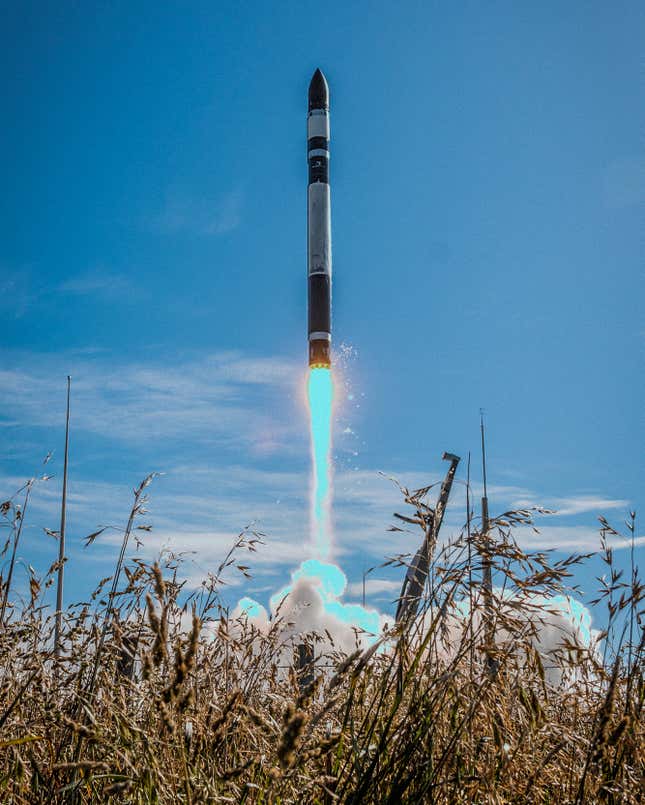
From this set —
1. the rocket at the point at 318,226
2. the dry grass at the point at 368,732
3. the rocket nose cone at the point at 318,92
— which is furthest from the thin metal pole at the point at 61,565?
the rocket nose cone at the point at 318,92

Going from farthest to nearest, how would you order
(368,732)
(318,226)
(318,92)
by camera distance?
(318,92), (318,226), (368,732)

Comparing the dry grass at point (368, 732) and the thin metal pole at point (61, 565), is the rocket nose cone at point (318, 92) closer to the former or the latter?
the thin metal pole at point (61, 565)

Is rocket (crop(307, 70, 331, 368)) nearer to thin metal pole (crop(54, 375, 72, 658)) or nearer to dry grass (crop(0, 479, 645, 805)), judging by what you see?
thin metal pole (crop(54, 375, 72, 658))

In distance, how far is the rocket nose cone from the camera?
34.0 m

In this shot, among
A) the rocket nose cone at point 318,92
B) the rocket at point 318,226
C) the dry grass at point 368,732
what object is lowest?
the dry grass at point 368,732

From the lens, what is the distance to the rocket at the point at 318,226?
93.6 feet

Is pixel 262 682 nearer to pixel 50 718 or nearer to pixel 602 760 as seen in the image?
pixel 50 718

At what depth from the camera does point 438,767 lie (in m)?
2.79

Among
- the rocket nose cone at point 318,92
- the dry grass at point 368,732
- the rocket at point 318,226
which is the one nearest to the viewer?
the dry grass at point 368,732

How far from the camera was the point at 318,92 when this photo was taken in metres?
34.3

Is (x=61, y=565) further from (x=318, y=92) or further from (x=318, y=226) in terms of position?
(x=318, y=92)

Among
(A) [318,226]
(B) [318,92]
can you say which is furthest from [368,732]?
(B) [318,92]

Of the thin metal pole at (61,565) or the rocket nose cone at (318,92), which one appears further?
the rocket nose cone at (318,92)

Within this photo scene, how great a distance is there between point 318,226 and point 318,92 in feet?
23.3
